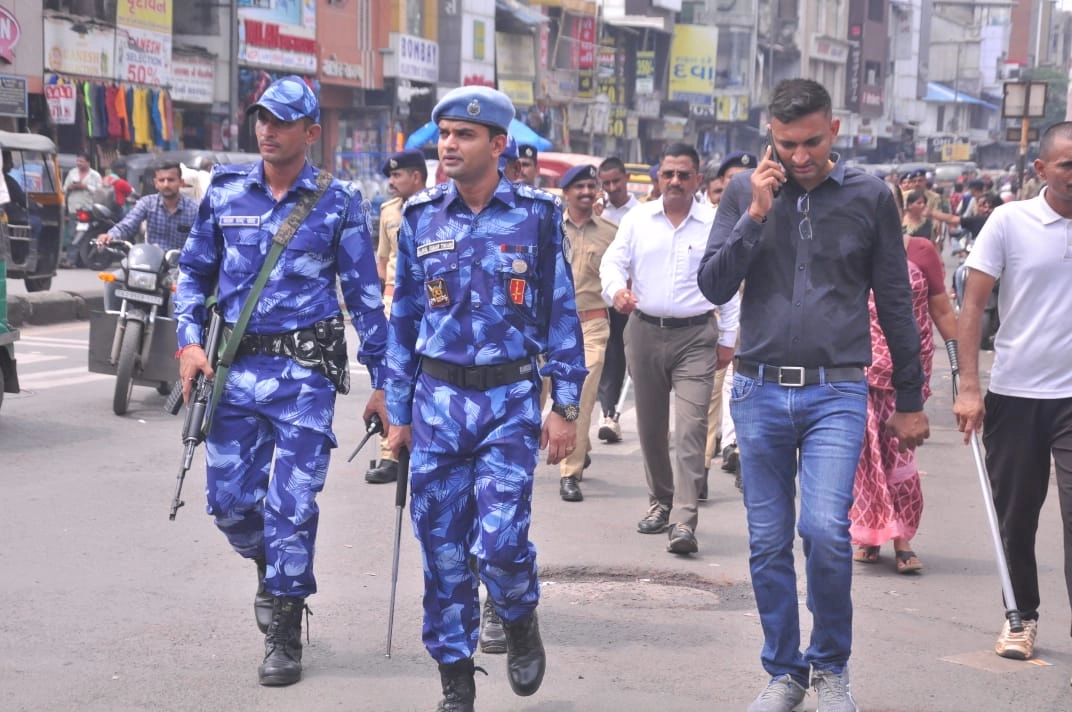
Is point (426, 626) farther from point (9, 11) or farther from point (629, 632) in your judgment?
point (9, 11)

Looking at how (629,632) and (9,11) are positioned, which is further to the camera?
(9,11)

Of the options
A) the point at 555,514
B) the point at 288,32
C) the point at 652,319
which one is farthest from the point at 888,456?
the point at 288,32

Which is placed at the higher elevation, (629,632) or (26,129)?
(26,129)

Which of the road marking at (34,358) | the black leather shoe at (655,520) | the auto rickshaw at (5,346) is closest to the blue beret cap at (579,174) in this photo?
the black leather shoe at (655,520)

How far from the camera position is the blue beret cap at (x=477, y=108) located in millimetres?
4648

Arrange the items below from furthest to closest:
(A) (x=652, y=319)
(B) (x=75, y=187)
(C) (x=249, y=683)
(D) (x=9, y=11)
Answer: (D) (x=9, y=11), (B) (x=75, y=187), (A) (x=652, y=319), (C) (x=249, y=683)

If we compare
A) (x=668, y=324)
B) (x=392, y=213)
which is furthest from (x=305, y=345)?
(x=392, y=213)

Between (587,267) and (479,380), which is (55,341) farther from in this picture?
(479,380)

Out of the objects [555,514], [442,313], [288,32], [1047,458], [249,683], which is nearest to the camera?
[442,313]

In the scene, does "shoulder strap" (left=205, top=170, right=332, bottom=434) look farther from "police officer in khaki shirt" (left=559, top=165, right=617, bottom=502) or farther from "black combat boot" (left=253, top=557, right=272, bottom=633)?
"police officer in khaki shirt" (left=559, top=165, right=617, bottom=502)

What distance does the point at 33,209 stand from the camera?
18156 mm

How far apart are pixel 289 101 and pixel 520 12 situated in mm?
48583

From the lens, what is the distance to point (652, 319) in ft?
25.2

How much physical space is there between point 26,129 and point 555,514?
2052 centimetres
